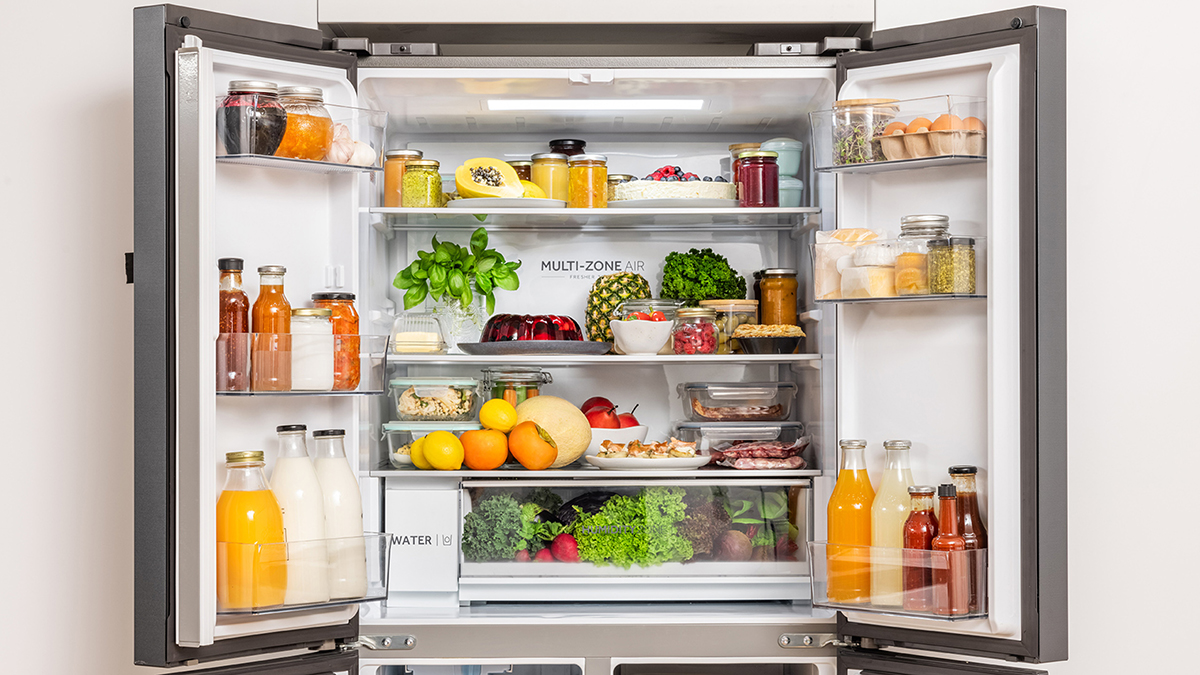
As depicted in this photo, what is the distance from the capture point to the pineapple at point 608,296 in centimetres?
220

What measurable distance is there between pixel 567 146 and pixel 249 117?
84 centimetres

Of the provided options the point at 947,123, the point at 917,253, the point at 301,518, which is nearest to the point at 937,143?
the point at 947,123

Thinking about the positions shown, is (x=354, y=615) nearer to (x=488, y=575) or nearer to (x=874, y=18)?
(x=488, y=575)

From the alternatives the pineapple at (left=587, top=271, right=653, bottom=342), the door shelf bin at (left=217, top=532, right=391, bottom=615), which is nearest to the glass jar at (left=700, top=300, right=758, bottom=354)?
the pineapple at (left=587, top=271, right=653, bottom=342)

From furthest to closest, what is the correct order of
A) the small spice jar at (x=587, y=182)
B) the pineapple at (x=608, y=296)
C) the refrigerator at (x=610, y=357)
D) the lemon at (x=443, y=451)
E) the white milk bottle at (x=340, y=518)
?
1. the pineapple at (x=608, y=296)
2. the small spice jar at (x=587, y=182)
3. the lemon at (x=443, y=451)
4. the white milk bottle at (x=340, y=518)
5. the refrigerator at (x=610, y=357)

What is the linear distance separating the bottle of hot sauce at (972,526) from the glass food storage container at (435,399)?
1.14 meters

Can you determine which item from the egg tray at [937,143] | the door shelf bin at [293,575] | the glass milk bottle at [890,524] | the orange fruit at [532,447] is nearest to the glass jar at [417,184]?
the orange fruit at [532,447]

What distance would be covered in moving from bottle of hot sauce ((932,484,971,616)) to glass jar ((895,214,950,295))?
1.35ft

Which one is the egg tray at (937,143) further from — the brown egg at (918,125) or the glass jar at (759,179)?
the glass jar at (759,179)

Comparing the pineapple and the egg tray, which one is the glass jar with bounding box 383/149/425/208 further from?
the egg tray

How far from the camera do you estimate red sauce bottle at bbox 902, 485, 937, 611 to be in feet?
5.46
